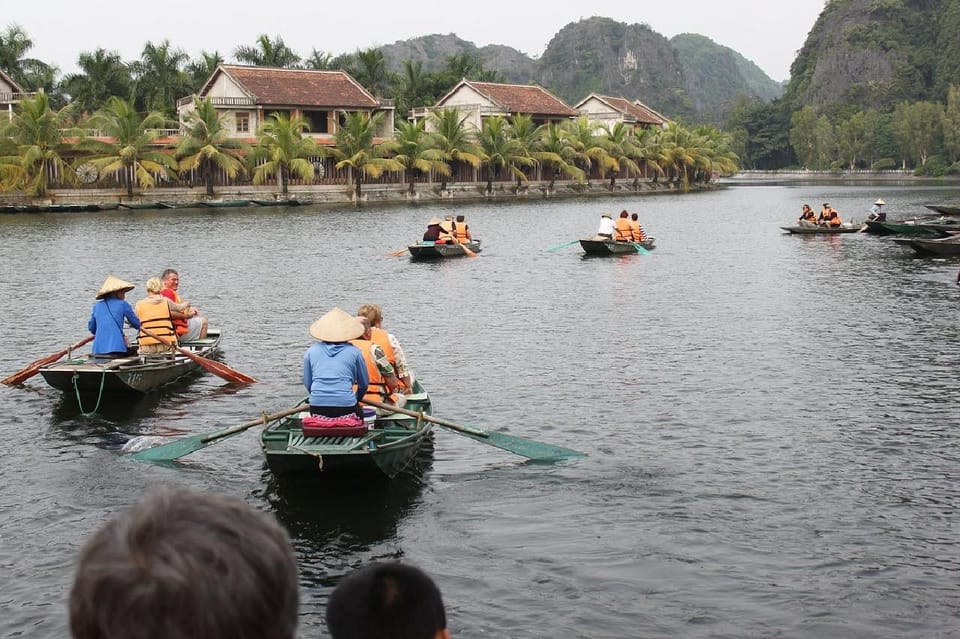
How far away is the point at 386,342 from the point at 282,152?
56.0m

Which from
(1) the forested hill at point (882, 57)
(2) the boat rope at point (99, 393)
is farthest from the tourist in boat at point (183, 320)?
(1) the forested hill at point (882, 57)

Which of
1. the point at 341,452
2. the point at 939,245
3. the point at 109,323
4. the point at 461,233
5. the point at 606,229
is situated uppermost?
the point at 606,229

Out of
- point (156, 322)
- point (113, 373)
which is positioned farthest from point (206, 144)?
point (113, 373)

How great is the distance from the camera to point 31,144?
6091cm

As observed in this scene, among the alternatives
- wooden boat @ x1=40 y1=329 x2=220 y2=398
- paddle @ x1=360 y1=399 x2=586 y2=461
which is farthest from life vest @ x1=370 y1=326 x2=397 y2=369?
wooden boat @ x1=40 y1=329 x2=220 y2=398

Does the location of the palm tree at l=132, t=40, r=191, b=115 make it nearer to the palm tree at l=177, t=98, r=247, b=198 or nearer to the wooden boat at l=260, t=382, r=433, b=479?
the palm tree at l=177, t=98, r=247, b=198

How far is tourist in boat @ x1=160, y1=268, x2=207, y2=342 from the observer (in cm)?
1686

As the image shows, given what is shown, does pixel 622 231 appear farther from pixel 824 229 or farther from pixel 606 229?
pixel 824 229

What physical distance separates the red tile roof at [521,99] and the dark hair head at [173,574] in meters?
85.7

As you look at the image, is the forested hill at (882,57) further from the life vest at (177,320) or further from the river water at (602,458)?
the life vest at (177,320)

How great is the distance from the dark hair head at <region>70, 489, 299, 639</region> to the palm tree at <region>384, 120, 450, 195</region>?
70293 millimetres

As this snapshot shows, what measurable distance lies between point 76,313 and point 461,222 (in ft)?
52.9

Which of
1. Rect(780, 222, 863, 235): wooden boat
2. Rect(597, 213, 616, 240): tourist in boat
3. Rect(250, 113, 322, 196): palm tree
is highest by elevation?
Rect(250, 113, 322, 196): palm tree

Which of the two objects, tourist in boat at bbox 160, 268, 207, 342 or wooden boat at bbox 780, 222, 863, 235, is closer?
tourist in boat at bbox 160, 268, 207, 342
